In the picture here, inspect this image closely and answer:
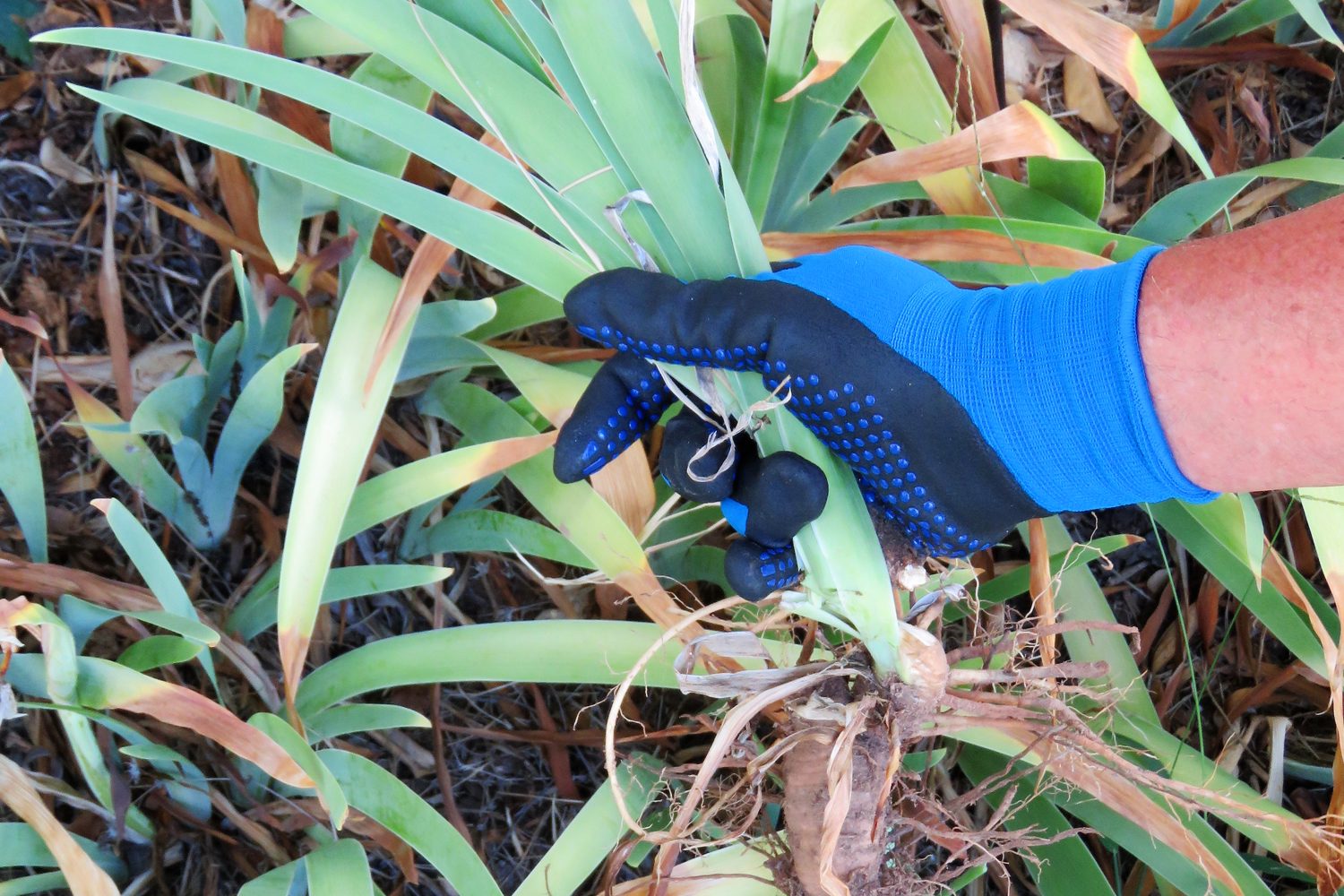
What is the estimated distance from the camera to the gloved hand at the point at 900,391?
0.59 metres

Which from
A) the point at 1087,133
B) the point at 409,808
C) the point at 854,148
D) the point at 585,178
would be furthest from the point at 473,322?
the point at 1087,133

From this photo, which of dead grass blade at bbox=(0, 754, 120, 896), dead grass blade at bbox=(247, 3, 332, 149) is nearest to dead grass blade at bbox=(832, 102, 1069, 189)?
dead grass blade at bbox=(247, 3, 332, 149)

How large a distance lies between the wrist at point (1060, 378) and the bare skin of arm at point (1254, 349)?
0.01 metres

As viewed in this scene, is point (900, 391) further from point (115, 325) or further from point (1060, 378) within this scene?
point (115, 325)

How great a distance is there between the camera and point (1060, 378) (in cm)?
60

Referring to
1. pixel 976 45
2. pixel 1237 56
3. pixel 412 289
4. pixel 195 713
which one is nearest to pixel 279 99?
pixel 412 289

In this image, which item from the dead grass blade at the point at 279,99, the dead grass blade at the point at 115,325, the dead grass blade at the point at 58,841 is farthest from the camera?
the dead grass blade at the point at 115,325

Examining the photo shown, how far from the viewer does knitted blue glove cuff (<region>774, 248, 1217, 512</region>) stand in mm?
584

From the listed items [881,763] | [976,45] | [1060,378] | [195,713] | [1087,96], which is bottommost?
[881,763]

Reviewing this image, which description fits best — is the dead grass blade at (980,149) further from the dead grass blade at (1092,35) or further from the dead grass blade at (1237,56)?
the dead grass blade at (1237,56)

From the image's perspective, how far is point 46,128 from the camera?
91 centimetres

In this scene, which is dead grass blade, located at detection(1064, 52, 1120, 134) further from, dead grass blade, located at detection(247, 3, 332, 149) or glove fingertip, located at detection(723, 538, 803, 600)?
dead grass blade, located at detection(247, 3, 332, 149)

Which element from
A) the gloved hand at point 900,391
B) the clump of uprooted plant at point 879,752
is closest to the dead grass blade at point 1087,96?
the gloved hand at point 900,391

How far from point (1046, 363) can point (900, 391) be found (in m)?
0.10
